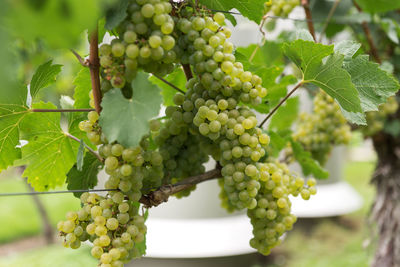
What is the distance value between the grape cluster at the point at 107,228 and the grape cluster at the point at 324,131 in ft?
1.88

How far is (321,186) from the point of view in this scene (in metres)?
2.29

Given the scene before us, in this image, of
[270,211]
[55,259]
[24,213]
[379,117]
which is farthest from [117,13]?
[24,213]

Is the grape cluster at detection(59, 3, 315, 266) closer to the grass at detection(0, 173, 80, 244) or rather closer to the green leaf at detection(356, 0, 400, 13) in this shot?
the green leaf at detection(356, 0, 400, 13)

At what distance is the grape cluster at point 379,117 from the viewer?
0.99m

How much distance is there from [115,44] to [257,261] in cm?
207

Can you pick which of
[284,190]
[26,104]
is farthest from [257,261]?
[26,104]

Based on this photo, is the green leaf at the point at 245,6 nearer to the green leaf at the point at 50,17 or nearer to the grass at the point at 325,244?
the green leaf at the point at 50,17

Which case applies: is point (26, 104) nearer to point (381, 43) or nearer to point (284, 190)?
point (284, 190)

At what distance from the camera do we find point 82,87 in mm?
487

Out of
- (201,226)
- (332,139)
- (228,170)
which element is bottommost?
(201,226)

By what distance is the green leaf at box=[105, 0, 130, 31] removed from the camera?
1.06 feet

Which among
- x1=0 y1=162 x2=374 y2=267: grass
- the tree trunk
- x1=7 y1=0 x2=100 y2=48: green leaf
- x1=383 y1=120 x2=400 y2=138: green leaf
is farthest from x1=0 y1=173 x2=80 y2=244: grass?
x1=7 y1=0 x2=100 y2=48: green leaf

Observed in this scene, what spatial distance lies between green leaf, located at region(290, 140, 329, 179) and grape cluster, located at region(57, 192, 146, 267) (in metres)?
0.38

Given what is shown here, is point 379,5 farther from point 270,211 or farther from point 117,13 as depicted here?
point 117,13
